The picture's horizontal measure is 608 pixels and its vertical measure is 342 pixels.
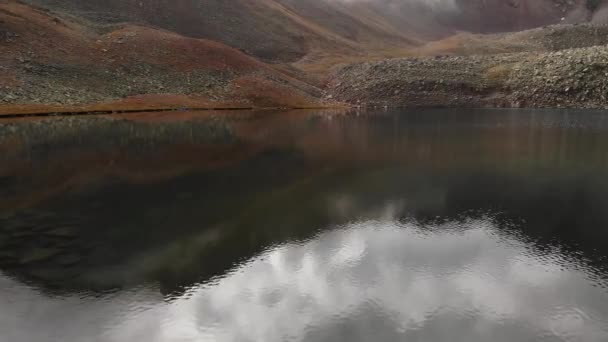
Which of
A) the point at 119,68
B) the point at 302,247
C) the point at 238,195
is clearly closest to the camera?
the point at 302,247

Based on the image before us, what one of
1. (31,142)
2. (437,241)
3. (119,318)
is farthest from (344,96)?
(119,318)

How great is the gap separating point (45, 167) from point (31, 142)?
19121 mm

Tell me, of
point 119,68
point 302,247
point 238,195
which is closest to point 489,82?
point 119,68

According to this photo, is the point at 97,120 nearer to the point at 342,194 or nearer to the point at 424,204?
the point at 342,194

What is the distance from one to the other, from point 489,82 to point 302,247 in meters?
156

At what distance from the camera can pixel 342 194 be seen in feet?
129

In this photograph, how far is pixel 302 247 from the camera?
1080 inches

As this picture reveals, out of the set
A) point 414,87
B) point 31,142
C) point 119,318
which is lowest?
point 119,318

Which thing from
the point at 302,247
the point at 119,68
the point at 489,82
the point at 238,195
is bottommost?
the point at 302,247

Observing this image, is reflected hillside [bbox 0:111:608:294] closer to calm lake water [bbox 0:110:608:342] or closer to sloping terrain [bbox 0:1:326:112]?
calm lake water [bbox 0:110:608:342]

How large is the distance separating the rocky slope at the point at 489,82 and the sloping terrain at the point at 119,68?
23178 mm

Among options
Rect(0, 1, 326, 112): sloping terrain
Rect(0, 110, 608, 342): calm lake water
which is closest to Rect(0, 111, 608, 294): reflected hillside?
Rect(0, 110, 608, 342): calm lake water

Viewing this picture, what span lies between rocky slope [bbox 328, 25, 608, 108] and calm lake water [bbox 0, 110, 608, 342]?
104m

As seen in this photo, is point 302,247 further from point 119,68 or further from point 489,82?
point 489,82
